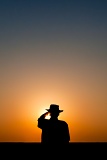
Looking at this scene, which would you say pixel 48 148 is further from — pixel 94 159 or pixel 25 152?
pixel 94 159

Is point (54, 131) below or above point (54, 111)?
below

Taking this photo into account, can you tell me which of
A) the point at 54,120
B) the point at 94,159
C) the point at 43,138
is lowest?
the point at 94,159

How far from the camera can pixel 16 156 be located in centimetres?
764

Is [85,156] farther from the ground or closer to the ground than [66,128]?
closer to the ground

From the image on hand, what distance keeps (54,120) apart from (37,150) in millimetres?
819

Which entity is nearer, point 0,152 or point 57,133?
point 57,133

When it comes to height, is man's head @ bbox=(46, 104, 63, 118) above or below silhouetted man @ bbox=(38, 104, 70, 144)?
above

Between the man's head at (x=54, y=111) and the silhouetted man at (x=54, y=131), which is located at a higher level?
the man's head at (x=54, y=111)

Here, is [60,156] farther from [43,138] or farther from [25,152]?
[25,152]

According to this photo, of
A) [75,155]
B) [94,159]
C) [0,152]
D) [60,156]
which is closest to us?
[60,156]

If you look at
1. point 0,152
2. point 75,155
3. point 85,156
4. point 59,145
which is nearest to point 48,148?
point 59,145

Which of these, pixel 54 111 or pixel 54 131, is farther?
pixel 54 111

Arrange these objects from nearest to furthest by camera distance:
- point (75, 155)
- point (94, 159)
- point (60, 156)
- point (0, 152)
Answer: point (60, 156) → point (75, 155) → point (94, 159) → point (0, 152)

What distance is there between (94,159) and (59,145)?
4.78ft
